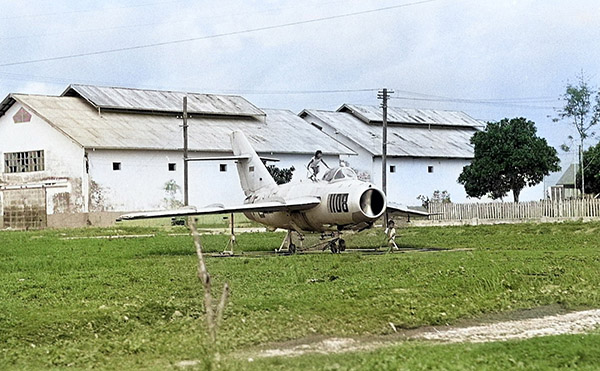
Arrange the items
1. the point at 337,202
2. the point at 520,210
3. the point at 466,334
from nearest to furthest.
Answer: the point at 466,334 → the point at 337,202 → the point at 520,210

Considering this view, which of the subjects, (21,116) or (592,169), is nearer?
(21,116)

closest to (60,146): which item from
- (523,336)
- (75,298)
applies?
(75,298)

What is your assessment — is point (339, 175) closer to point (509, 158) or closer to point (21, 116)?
point (509, 158)

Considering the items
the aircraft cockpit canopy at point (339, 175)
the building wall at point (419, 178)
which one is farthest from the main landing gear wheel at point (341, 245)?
the building wall at point (419, 178)

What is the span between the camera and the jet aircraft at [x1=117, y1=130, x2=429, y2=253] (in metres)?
31.7

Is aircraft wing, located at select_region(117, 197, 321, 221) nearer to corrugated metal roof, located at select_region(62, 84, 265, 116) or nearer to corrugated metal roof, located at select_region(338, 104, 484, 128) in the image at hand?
corrugated metal roof, located at select_region(62, 84, 265, 116)

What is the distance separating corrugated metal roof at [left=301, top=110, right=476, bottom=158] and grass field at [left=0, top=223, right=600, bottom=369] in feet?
169

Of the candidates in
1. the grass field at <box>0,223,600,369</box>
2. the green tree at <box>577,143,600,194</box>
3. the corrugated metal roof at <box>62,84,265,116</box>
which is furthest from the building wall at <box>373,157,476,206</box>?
the grass field at <box>0,223,600,369</box>

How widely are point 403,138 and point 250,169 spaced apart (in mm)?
47345

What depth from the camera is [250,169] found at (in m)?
38.6

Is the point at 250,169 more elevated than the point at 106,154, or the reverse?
the point at 106,154

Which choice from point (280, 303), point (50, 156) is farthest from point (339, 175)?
point (50, 156)

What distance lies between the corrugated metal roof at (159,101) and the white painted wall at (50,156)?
4.72 metres

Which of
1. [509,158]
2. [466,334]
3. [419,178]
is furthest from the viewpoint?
[419,178]
